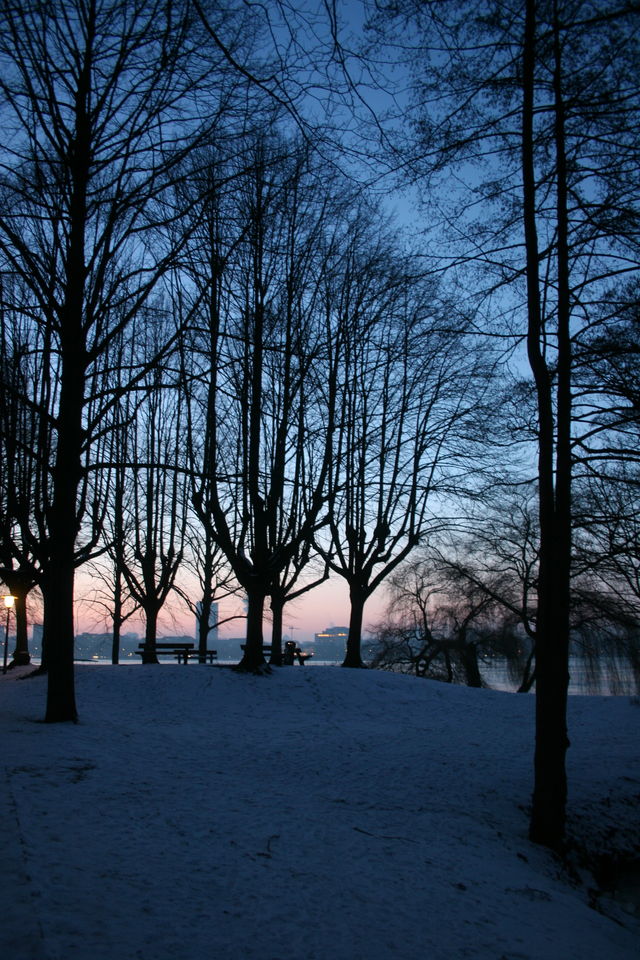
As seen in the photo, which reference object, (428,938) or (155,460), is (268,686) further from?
(428,938)

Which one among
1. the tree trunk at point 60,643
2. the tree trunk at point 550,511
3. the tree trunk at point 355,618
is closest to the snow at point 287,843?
the tree trunk at point 60,643

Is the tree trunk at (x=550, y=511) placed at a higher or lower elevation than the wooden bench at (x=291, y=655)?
higher

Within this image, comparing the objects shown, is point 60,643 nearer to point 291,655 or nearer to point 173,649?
point 173,649

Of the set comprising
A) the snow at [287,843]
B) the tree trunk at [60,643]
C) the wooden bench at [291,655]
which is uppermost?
the tree trunk at [60,643]

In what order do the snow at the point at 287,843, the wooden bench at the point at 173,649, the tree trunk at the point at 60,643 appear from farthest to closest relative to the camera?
the wooden bench at the point at 173,649 < the tree trunk at the point at 60,643 < the snow at the point at 287,843

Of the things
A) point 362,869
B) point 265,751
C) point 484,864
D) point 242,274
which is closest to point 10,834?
point 362,869

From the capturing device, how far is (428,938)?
159 inches

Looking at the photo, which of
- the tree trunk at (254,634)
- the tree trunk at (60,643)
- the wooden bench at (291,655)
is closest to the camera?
the tree trunk at (60,643)

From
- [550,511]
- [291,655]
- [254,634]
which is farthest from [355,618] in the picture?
[550,511]

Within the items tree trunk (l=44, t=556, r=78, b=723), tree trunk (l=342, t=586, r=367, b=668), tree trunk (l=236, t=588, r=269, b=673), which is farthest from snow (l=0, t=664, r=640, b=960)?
tree trunk (l=342, t=586, r=367, b=668)

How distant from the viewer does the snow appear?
11.8ft

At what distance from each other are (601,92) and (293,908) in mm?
8594

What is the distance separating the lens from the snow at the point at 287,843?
359 centimetres

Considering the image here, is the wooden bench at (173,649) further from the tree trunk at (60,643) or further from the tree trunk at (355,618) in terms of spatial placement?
the tree trunk at (60,643)
